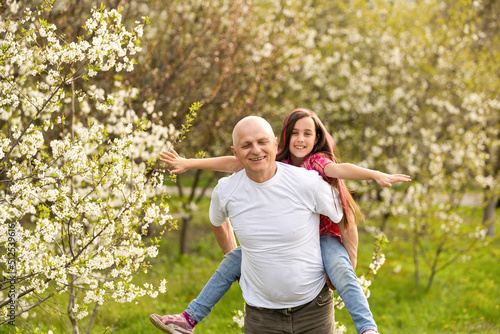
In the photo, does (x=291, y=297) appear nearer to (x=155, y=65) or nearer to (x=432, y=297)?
(x=432, y=297)

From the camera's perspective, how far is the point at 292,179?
3.22 m

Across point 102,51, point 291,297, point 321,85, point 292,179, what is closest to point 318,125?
point 292,179

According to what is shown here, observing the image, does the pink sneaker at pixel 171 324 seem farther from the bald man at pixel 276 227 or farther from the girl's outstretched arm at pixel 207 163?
the girl's outstretched arm at pixel 207 163

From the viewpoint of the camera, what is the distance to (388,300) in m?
8.17

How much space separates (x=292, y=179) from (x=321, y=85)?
9.25m

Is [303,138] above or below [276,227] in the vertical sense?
above

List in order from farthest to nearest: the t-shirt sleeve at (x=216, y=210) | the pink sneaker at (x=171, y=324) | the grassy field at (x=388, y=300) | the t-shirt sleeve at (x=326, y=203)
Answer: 1. the grassy field at (x=388, y=300)
2. the pink sneaker at (x=171, y=324)
3. the t-shirt sleeve at (x=216, y=210)
4. the t-shirt sleeve at (x=326, y=203)

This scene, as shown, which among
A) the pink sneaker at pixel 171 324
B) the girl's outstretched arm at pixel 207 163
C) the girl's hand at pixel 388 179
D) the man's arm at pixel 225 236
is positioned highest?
the girl's outstretched arm at pixel 207 163

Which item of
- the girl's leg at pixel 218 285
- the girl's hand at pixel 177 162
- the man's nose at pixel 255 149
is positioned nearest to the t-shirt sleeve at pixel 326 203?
the man's nose at pixel 255 149

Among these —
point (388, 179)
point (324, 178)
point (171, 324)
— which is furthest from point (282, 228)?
point (171, 324)

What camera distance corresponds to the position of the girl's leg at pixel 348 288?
3.11m

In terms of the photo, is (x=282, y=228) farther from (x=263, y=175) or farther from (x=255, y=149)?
(x=255, y=149)

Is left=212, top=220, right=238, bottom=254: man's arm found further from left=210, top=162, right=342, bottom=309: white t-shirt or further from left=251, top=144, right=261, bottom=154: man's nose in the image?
left=251, top=144, right=261, bottom=154: man's nose

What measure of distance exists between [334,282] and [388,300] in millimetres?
5413
